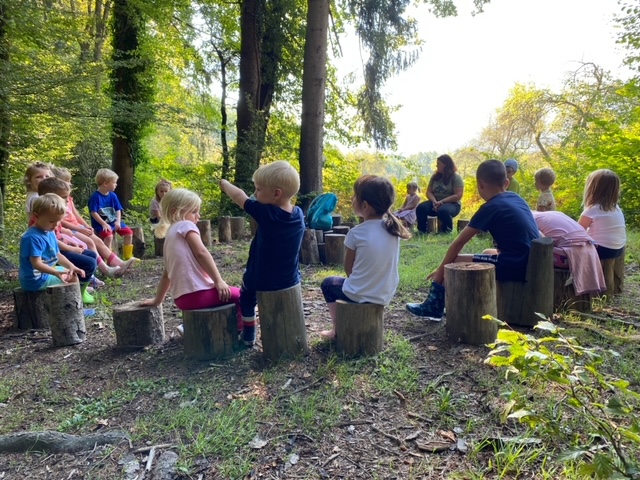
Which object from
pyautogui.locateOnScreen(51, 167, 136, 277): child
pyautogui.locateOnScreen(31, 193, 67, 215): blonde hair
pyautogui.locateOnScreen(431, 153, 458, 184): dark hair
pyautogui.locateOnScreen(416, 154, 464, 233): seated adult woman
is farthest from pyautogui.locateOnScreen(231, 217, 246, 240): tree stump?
pyautogui.locateOnScreen(31, 193, 67, 215): blonde hair

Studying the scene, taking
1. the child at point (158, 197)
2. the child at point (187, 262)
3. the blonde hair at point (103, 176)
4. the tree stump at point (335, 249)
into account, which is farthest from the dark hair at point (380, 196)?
the child at point (158, 197)

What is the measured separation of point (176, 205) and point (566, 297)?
364 cm

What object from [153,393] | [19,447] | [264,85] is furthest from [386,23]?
[19,447]

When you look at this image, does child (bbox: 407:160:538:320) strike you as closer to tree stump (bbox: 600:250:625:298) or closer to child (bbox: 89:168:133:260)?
tree stump (bbox: 600:250:625:298)

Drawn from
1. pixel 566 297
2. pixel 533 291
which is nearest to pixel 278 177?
pixel 533 291

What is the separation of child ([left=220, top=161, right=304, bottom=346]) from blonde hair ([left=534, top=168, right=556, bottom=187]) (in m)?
4.98

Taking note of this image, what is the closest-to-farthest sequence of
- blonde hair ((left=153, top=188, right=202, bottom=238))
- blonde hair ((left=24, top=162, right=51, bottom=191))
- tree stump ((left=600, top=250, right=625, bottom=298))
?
blonde hair ((left=153, top=188, right=202, bottom=238)) < tree stump ((left=600, top=250, right=625, bottom=298)) < blonde hair ((left=24, top=162, right=51, bottom=191))

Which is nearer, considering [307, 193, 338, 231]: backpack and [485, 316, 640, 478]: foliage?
[485, 316, 640, 478]: foliage

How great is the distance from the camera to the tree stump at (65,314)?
3.44 metres

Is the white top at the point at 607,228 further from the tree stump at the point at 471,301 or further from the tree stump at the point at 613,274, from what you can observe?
the tree stump at the point at 471,301

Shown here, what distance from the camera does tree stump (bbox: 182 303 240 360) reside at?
304 cm

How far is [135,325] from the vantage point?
3.35m

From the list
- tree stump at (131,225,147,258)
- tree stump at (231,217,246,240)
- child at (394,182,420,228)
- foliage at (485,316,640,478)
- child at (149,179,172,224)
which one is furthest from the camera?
child at (394,182,420,228)

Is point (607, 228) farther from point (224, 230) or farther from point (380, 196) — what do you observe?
point (224, 230)
